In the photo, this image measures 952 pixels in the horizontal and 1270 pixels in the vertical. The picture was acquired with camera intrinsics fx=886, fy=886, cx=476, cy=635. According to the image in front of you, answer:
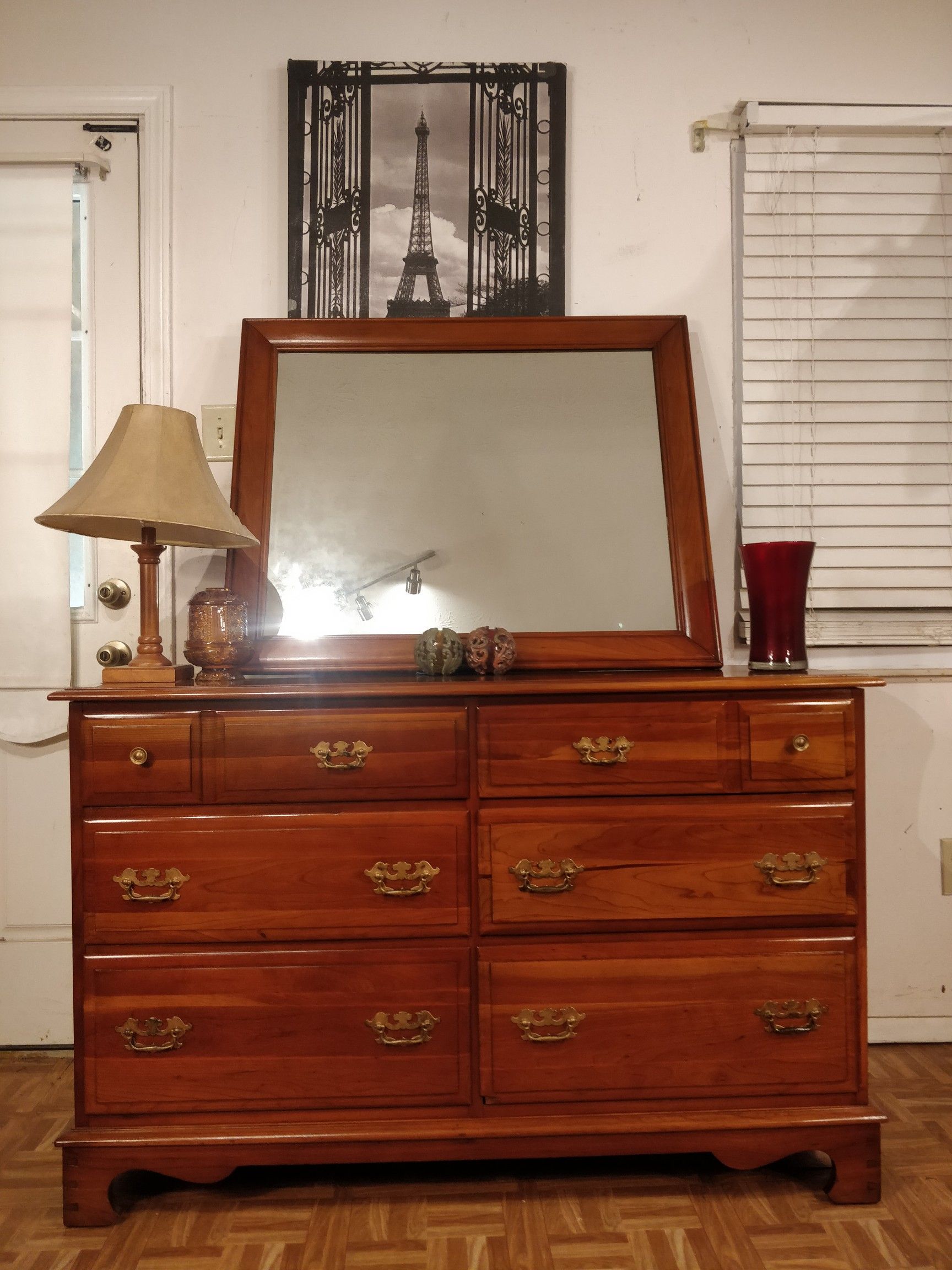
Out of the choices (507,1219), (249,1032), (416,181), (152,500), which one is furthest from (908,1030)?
(416,181)

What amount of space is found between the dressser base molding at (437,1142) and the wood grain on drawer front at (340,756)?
2.07 feet

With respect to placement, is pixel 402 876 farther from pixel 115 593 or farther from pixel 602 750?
pixel 115 593

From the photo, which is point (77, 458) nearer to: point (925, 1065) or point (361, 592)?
point (361, 592)

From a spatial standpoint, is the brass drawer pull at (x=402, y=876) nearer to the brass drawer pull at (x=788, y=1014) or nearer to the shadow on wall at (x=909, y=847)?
the brass drawer pull at (x=788, y=1014)

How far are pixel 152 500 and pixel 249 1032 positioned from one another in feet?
3.42

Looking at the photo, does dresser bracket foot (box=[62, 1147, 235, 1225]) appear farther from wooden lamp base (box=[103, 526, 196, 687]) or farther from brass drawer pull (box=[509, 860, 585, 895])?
wooden lamp base (box=[103, 526, 196, 687])

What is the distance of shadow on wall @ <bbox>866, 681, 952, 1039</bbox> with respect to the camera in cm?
237

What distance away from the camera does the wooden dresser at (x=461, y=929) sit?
5.53 feet

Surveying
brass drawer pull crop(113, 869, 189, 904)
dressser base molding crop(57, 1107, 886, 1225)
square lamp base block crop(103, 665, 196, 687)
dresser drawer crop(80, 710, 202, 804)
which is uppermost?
square lamp base block crop(103, 665, 196, 687)

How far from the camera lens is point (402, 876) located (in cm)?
170

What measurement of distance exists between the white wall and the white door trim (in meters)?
0.03

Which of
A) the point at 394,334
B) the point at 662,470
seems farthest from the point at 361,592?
the point at 662,470

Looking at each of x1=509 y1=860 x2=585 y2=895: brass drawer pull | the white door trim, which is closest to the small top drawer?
x1=509 y1=860 x2=585 y2=895: brass drawer pull

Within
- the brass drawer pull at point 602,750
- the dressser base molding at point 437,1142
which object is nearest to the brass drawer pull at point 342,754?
the brass drawer pull at point 602,750
